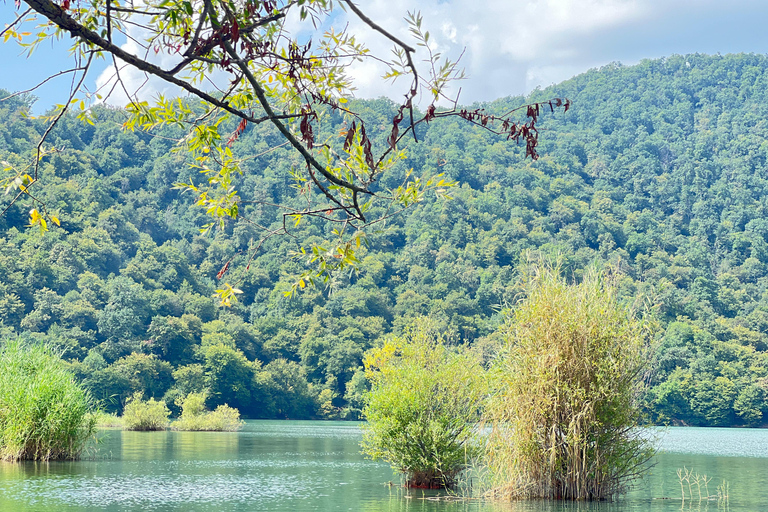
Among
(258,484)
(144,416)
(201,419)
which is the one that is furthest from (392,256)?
(258,484)

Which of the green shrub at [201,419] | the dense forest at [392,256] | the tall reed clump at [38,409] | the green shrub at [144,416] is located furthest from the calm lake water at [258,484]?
the dense forest at [392,256]

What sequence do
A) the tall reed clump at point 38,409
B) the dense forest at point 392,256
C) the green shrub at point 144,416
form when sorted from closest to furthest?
the tall reed clump at point 38,409 → the green shrub at point 144,416 → the dense forest at point 392,256

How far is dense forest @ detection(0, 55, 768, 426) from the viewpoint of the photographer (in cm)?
7456

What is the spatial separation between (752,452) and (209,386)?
153 ft

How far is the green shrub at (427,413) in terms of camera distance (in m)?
19.4

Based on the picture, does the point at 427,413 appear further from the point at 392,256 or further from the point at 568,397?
the point at 392,256

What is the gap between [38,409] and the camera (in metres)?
22.8

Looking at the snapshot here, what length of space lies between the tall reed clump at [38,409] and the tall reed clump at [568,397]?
1284 cm

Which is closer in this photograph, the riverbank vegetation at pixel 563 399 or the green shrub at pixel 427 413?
the riverbank vegetation at pixel 563 399

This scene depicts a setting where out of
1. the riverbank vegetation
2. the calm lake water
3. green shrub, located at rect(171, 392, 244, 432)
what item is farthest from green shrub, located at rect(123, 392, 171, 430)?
the riverbank vegetation

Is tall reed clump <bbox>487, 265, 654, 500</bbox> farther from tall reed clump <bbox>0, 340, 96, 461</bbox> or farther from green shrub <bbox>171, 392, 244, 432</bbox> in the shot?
green shrub <bbox>171, 392, 244, 432</bbox>

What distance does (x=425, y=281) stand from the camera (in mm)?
98250

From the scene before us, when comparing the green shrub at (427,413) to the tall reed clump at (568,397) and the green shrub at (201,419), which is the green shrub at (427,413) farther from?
the green shrub at (201,419)

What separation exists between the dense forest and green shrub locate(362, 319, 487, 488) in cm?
3145
